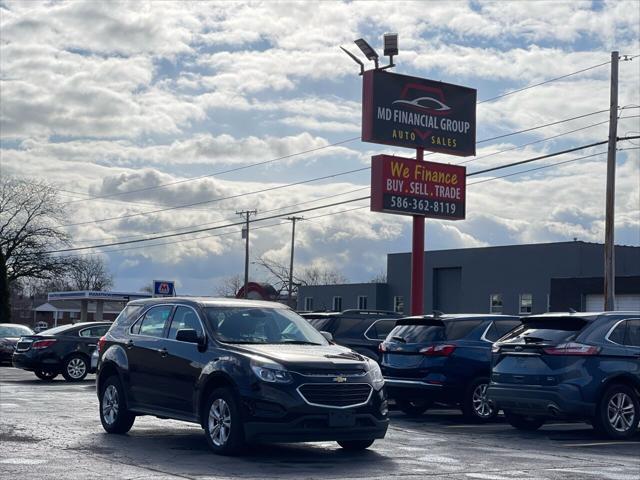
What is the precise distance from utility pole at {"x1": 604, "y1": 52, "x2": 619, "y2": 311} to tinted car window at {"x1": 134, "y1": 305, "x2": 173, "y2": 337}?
18190 millimetres

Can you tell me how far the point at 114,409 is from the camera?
13.6 m

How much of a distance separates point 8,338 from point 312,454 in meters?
23.9

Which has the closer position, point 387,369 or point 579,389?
point 579,389

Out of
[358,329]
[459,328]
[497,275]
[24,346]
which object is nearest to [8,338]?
[24,346]

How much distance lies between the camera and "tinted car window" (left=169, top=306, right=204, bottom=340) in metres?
12.6

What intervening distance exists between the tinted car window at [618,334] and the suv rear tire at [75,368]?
50.6ft

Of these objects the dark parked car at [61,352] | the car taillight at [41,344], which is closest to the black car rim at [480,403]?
the dark parked car at [61,352]

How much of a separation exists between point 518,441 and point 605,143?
18.5 metres

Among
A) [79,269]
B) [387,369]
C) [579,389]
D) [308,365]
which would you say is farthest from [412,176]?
[79,269]

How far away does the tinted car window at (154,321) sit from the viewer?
43.5ft

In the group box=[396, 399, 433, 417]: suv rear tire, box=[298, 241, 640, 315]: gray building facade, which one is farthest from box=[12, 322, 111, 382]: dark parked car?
box=[298, 241, 640, 315]: gray building facade

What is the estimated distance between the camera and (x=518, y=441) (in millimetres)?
13797

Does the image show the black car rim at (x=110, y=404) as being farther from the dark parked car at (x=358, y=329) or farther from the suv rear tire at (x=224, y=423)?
the dark parked car at (x=358, y=329)

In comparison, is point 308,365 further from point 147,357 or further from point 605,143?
point 605,143
